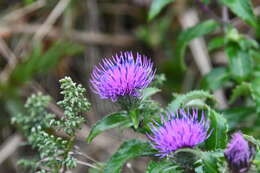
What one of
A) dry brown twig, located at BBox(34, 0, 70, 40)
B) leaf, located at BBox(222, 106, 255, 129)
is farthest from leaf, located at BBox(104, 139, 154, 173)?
dry brown twig, located at BBox(34, 0, 70, 40)

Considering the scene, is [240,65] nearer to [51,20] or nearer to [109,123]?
[109,123]

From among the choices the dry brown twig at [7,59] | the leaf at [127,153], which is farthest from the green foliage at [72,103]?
the dry brown twig at [7,59]

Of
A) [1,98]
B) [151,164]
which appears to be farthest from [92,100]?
[151,164]

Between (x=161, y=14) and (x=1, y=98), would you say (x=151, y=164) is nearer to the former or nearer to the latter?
(x=1, y=98)

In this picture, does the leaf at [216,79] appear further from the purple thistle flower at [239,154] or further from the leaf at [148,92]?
the purple thistle flower at [239,154]

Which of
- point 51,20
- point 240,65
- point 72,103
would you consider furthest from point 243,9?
point 51,20
